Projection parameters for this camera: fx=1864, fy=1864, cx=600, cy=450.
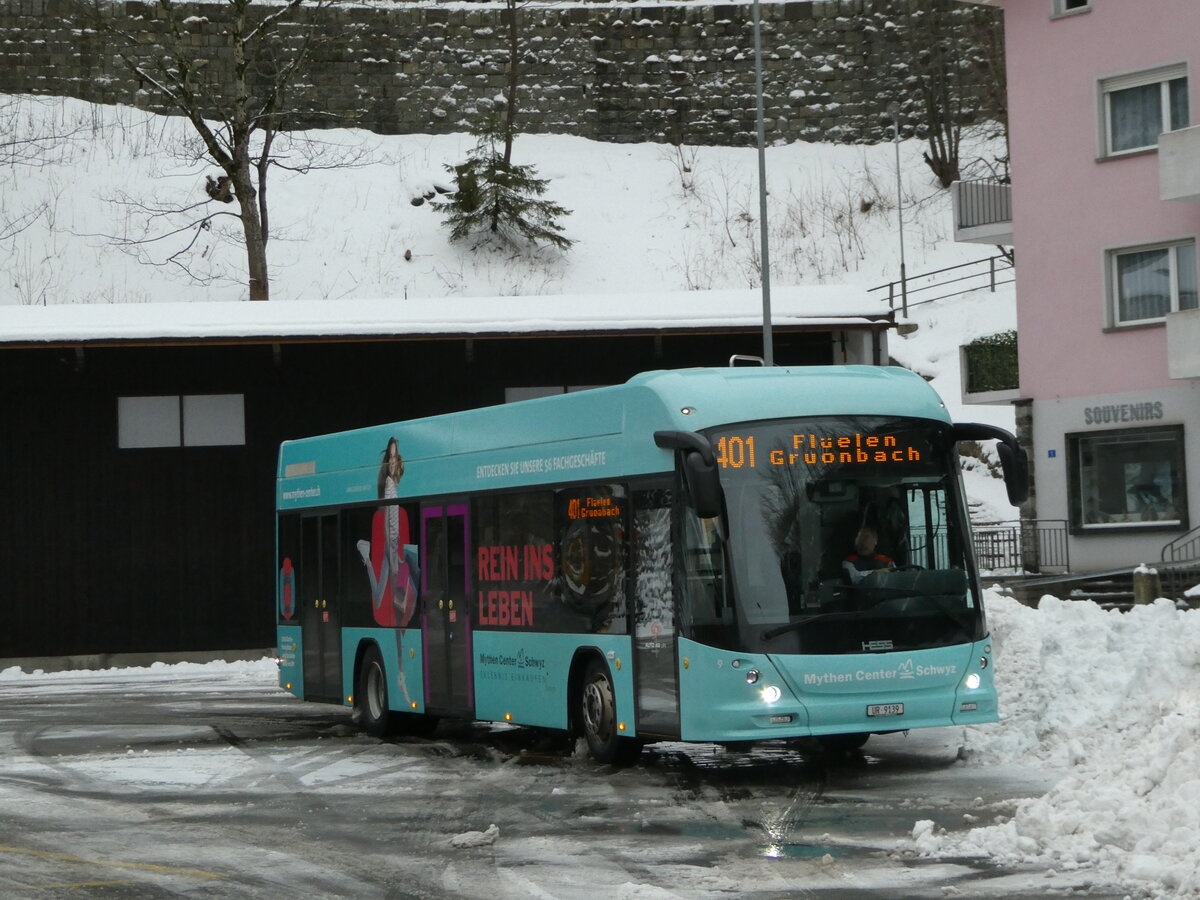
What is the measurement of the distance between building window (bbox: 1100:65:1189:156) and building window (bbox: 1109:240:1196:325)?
5.96 feet

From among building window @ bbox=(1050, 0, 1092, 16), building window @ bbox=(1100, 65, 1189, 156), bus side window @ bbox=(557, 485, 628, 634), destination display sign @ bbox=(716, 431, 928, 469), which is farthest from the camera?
building window @ bbox=(1050, 0, 1092, 16)

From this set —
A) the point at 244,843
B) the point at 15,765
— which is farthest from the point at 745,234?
the point at 244,843

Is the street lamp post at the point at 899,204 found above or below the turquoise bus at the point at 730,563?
above

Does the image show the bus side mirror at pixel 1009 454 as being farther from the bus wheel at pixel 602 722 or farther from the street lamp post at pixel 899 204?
the street lamp post at pixel 899 204

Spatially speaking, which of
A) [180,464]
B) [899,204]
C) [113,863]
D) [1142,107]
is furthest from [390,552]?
[899,204]

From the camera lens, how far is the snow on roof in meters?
28.7

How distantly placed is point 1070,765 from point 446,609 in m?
6.00

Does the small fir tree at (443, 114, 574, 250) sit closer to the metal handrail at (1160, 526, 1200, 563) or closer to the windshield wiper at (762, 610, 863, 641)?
the metal handrail at (1160, 526, 1200, 563)

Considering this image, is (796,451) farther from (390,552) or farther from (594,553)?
(390,552)

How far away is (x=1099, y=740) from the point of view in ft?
38.1

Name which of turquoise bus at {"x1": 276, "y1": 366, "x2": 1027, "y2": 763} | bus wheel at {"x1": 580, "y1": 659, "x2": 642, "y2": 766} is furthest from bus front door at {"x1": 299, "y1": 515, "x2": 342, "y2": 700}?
bus wheel at {"x1": 580, "y1": 659, "x2": 642, "y2": 766}

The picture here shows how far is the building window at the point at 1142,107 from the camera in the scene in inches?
1258

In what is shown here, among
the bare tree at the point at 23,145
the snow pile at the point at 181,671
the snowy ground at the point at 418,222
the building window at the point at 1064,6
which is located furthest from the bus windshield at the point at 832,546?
the bare tree at the point at 23,145

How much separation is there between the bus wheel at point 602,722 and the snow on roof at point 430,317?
15.3m
